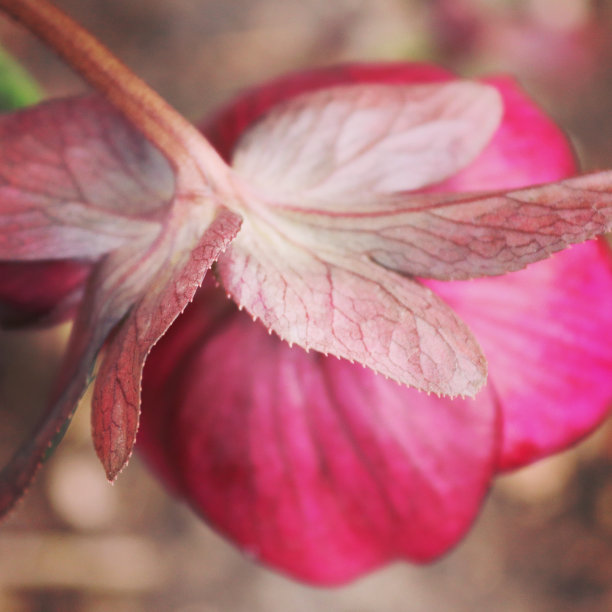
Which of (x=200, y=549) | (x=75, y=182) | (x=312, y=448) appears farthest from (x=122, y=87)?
(x=200, y=549)

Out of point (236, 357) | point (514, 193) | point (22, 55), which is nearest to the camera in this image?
point (514, 193)

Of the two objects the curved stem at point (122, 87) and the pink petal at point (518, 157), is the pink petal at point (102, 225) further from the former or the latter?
the pink petal at point (518, 157)

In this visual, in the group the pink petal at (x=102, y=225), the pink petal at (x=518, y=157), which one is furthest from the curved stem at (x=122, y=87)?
the pink petal at (x=518, y=157)

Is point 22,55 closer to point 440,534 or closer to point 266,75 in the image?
point 266,75

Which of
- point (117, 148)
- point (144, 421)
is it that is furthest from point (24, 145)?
point (144, 421)

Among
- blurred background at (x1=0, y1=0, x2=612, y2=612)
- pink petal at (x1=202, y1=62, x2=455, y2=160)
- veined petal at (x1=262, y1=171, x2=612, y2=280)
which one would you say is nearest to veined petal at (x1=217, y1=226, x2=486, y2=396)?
veined petal at (x1=262, y1=171, x2=612, y2=280)

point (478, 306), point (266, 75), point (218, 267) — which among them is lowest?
point (266, 75)
